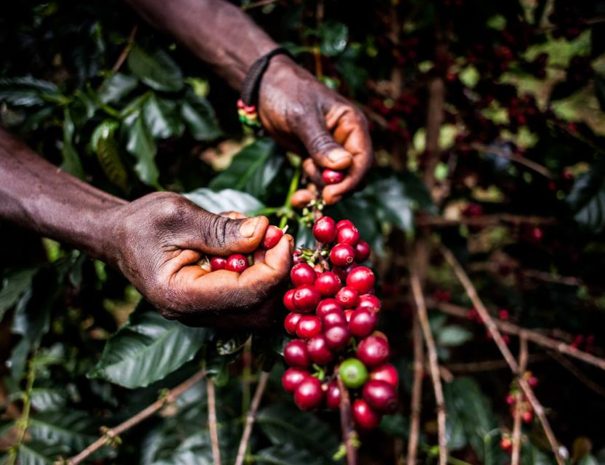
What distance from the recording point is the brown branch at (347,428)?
24.9 inches

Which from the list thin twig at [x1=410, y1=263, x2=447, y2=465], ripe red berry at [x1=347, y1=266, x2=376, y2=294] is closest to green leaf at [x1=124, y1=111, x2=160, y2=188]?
ripe red berry at [x1=347, y1=266, x2=376, y2=294]

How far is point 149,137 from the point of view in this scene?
1.42 m

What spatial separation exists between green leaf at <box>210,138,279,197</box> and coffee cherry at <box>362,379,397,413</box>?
0.84 m

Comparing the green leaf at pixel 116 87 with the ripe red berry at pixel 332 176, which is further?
the green leaf at pixel 116 87

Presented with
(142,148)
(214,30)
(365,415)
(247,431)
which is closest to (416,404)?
(247,431)

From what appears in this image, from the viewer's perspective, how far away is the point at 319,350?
72 centimetres

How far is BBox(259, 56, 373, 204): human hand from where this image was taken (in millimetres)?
1205

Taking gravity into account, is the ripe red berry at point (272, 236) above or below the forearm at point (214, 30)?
below

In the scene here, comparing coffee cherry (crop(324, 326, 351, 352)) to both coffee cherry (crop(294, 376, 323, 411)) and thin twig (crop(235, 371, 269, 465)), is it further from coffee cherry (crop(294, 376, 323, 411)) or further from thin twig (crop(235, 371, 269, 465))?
thin twig (crop(235, 371, 269, 465))

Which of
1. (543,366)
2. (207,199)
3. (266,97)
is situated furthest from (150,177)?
(543,366)

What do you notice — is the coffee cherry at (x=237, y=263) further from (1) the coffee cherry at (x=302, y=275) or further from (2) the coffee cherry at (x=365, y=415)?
(2) the coffee cherry at (x=365, y=415)

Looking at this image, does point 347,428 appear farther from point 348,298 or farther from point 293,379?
point 348,298

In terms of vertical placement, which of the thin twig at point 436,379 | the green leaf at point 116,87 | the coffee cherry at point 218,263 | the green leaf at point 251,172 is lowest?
the thin twig at point 436,379

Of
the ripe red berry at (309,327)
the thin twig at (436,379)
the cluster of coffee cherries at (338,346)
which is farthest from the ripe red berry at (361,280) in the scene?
the thin twig at (436,379)
